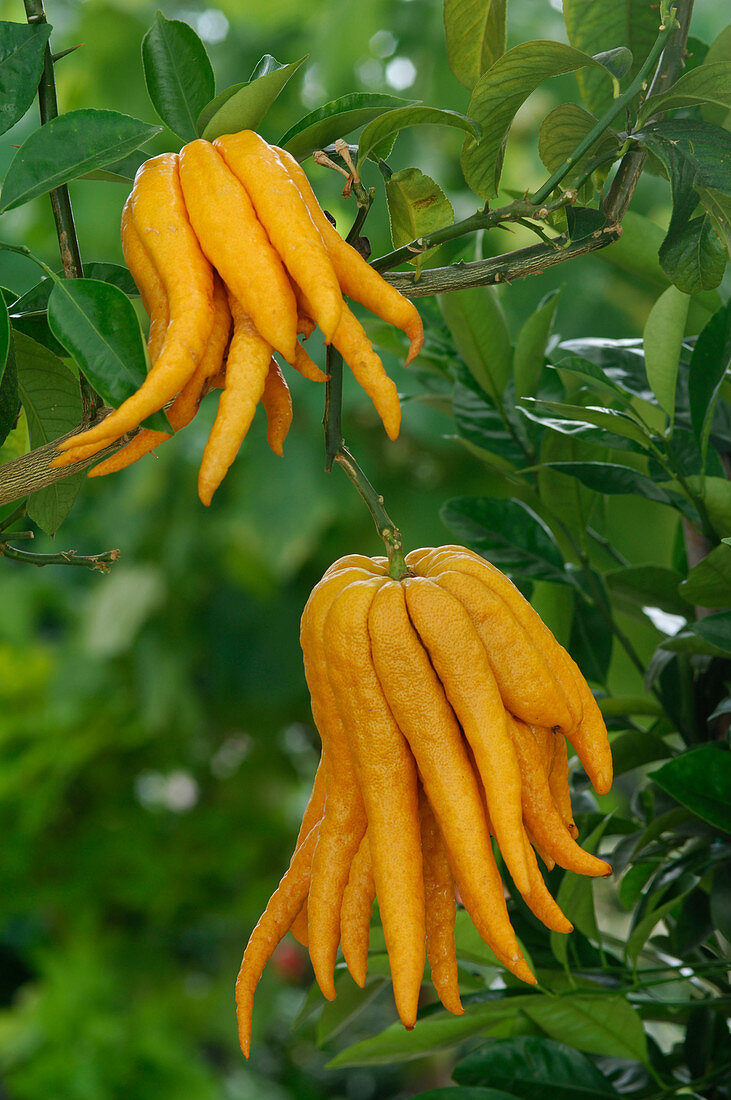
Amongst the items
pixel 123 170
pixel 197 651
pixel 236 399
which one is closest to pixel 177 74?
pixel 123 170

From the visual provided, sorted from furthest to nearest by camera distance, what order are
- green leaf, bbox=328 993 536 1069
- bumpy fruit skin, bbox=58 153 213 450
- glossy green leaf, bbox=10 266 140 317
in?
green leaf, bbox=328 993 536 1069, glossy green leaf, bbox=10 266 140 317, bumpy fruit skin, bbox=58 153 213 450

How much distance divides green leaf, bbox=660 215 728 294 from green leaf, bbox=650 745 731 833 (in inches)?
7.5

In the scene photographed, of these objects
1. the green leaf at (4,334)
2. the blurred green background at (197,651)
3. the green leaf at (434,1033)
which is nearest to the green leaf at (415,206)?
the green leaf at (4,334)

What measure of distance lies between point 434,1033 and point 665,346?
0.34m

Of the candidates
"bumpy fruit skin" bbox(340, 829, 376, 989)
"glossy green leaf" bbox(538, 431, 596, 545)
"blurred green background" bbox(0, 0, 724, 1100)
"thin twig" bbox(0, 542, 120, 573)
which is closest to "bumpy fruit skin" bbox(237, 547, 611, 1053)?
"bumpy fruit skin" bbox(340, 829, 376, 989)

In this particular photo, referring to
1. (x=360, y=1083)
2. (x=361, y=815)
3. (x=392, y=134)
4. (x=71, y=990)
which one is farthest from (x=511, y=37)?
(x=360, y=1083)

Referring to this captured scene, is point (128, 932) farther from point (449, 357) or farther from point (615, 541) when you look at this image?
point (449, 357)

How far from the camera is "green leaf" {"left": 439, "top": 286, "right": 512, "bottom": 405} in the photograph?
1.67 ft

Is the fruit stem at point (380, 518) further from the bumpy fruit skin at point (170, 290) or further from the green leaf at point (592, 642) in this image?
the green leaf at point (592, 642)

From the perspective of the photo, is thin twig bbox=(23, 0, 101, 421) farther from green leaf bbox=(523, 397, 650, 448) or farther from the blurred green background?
the blurred green background

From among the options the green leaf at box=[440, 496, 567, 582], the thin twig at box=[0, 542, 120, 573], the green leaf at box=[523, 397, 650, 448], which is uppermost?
the green leaf at box=[523, 397, 650, 448]

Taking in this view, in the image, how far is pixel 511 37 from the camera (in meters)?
1.42

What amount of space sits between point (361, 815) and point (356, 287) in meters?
0.16

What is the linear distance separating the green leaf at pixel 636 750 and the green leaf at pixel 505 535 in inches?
3.4
